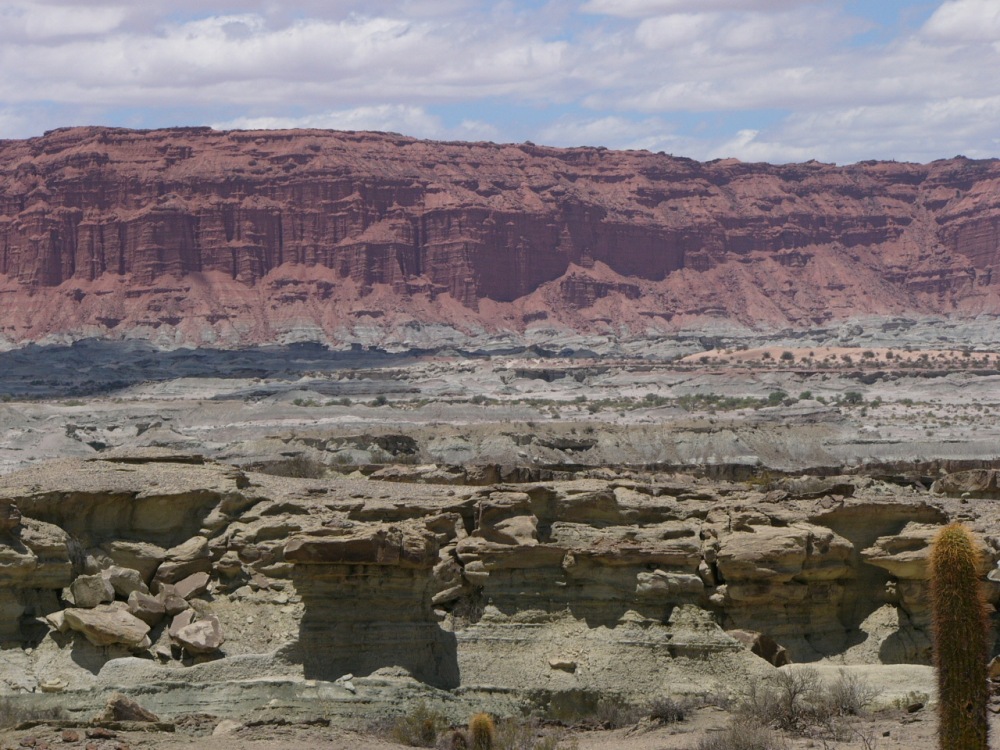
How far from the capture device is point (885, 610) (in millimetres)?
20719

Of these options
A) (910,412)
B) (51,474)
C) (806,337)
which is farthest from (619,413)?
(806,337)

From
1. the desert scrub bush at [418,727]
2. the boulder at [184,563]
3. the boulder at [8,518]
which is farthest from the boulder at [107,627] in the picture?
the desert scrub bush at [418,727]

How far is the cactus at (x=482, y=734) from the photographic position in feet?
52.6

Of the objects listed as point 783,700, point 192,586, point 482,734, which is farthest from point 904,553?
point 192,586

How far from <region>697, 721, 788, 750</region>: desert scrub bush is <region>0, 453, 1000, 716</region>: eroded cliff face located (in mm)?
2375

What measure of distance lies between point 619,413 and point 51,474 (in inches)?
2918

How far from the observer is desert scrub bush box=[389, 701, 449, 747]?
16672 millimetres

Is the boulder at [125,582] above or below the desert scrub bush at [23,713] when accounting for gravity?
above

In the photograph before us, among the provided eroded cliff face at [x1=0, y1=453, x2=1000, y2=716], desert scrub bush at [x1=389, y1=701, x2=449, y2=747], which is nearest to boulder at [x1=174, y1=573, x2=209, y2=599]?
eroded cliff face at [x1=0, y1=453, x2=1000, y2=716]

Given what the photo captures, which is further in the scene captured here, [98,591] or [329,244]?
[329,244]

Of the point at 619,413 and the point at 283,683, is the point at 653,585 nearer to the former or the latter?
the point at 283,683

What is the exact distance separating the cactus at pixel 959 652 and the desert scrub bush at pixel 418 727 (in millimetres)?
5811

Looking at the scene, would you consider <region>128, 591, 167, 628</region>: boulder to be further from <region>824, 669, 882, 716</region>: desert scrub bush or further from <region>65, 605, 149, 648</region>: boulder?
<region>824, 669, 882, 716</region>: desert scrub bush

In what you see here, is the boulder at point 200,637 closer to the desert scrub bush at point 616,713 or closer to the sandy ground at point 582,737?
the sandy ground at point 582,737
